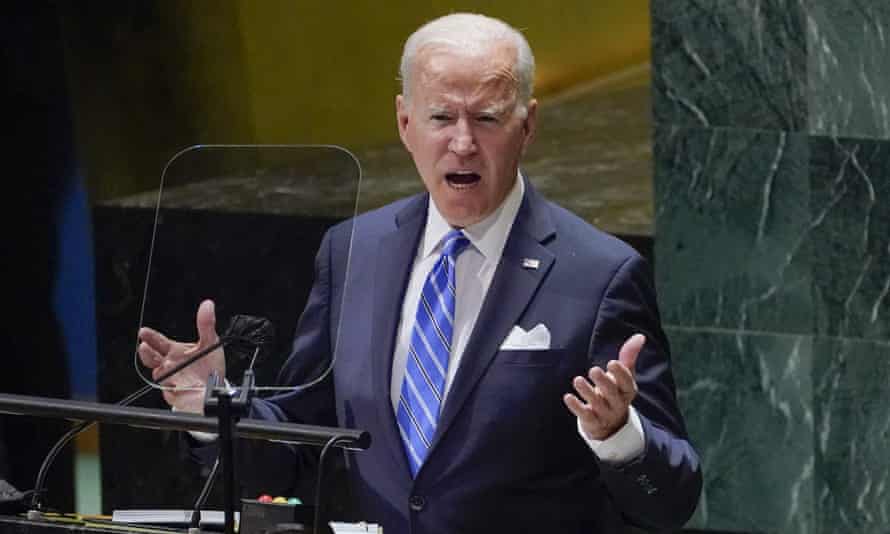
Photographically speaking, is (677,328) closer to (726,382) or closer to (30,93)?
(726,382)

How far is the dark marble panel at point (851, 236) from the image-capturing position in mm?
5113

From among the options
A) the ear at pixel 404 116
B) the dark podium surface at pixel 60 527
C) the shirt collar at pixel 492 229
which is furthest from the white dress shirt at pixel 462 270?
the dark podium surface at pixel 60 527

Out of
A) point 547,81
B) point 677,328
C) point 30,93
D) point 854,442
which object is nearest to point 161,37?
point 30,93

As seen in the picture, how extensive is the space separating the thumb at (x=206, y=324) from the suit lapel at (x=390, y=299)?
0.42 metres

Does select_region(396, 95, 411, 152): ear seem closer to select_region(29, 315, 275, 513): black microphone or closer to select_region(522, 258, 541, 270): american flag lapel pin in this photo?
select_region(522, 258, 541, 270): american flag lapel pin

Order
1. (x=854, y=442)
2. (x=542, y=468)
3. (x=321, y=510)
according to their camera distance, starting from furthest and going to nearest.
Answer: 1. (x=854, y=442)
2. (x=542, y=468)
3. (x=321, y=510)

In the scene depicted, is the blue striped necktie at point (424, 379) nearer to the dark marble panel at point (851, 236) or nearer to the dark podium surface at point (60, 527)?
the dark podium surface at point (60, 527)

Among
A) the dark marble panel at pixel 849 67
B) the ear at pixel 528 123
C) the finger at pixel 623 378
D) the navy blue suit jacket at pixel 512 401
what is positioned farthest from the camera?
the dark marble panel at pixel 849 67

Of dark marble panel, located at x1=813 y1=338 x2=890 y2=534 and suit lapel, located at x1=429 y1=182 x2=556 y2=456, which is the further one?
dark marble panel, located at x1=813 y1=338 x2=890 y2=534

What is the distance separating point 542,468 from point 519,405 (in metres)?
0.12

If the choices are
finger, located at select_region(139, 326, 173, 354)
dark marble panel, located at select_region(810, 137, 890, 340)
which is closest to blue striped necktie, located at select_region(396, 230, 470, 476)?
finger, located at select_region(139, 326, 173, 354)

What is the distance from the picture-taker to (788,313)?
5.26 metres

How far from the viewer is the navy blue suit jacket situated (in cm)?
311

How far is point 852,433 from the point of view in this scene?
5.20m
